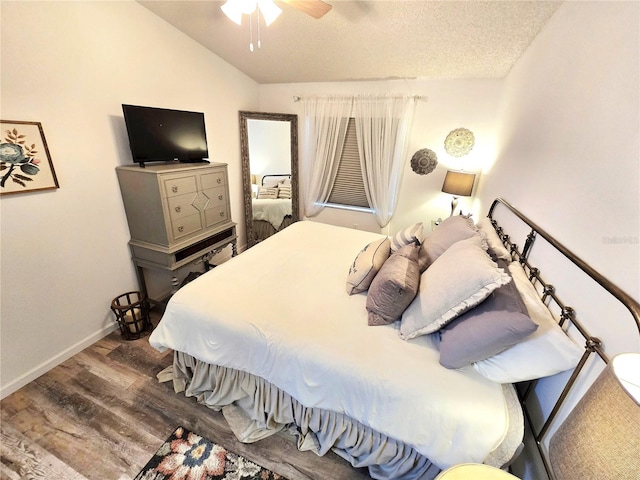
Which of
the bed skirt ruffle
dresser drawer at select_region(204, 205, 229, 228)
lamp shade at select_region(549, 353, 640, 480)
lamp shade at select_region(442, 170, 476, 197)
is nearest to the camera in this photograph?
lamp shade at select_region(549, 353, 640, 480)

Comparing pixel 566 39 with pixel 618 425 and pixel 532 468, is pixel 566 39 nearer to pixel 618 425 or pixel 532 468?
pixel 618 425

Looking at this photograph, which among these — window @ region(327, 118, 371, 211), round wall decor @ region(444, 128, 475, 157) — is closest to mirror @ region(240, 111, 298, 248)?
window @ region(327, 118, 371, 211)

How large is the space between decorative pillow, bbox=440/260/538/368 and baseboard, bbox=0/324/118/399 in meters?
2.61

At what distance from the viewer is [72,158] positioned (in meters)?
1.87

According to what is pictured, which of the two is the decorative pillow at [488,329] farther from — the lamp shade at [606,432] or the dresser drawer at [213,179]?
the dresser drawer at [213,179]

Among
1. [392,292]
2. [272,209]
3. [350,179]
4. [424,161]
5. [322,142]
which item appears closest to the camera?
[392,292]

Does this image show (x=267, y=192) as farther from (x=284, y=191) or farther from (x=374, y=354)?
(x=374, y=354)

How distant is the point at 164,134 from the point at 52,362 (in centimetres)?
192

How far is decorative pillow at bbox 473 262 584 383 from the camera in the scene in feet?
3.23

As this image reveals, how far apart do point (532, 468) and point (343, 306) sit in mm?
1019

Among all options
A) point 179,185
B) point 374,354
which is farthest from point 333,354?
point 179,185

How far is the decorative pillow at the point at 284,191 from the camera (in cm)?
379

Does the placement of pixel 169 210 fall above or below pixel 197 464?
above

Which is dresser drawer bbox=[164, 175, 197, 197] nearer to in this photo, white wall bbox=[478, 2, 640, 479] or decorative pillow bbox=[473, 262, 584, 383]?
decorative pillow bbox=[473, 262, 584, 383]
